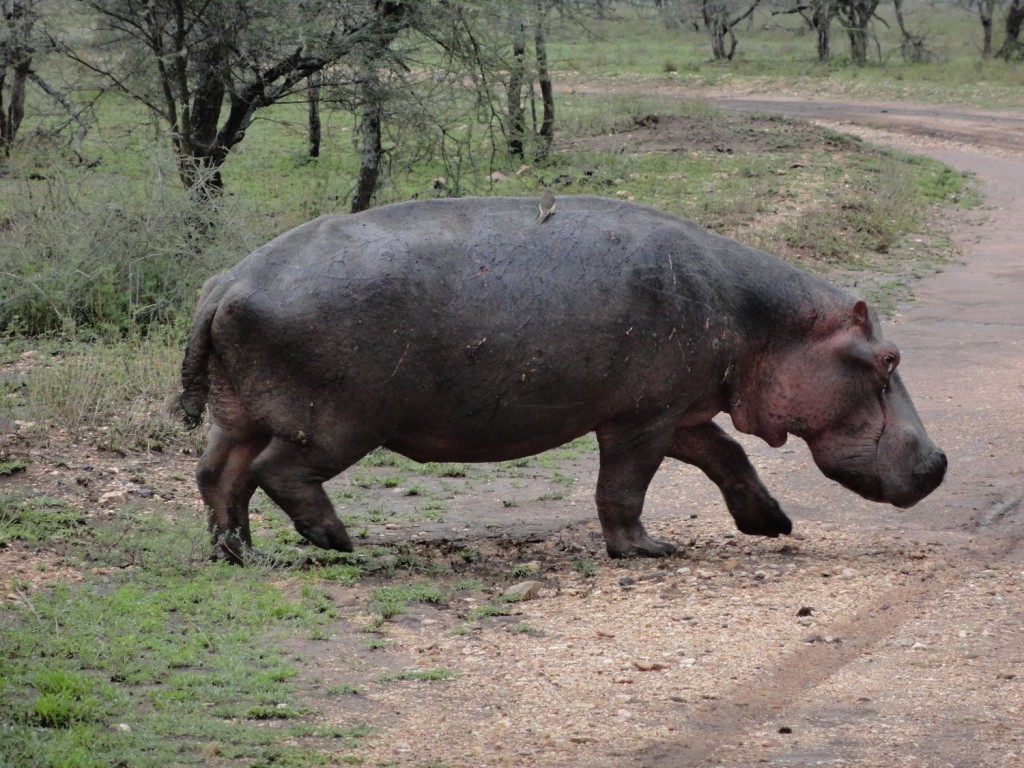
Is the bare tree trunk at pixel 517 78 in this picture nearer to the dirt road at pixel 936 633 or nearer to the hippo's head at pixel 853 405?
the dirt road at pixel 936 633

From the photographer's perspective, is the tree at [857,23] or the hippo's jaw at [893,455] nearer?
the hippo's jaw at [893,455]

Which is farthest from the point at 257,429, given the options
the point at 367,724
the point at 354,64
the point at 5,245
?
the point at 354,64

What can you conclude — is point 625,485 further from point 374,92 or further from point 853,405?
point 374,92

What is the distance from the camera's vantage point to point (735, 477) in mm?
6980

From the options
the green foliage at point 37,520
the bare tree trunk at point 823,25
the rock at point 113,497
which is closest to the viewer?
the green foliage at point 37,520

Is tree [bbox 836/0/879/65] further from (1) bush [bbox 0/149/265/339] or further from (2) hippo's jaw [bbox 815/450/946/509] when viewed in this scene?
(2) hippo's jaw [bbox 815/450/946/509]

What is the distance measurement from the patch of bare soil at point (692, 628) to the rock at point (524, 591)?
3 cm

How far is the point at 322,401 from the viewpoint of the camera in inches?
239

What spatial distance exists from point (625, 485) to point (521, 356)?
845mm

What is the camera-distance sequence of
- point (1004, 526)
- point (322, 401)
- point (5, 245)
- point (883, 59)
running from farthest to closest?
point (883, 59) → point (5, 245) → point (1004, 526) → point (322, 401)

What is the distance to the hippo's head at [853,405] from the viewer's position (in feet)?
21.9

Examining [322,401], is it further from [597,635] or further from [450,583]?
[597,635]

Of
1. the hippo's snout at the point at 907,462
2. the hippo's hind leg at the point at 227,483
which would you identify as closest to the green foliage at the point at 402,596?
the hippo's hind leg at the point at 227,483

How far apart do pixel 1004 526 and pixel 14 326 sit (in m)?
6.89
